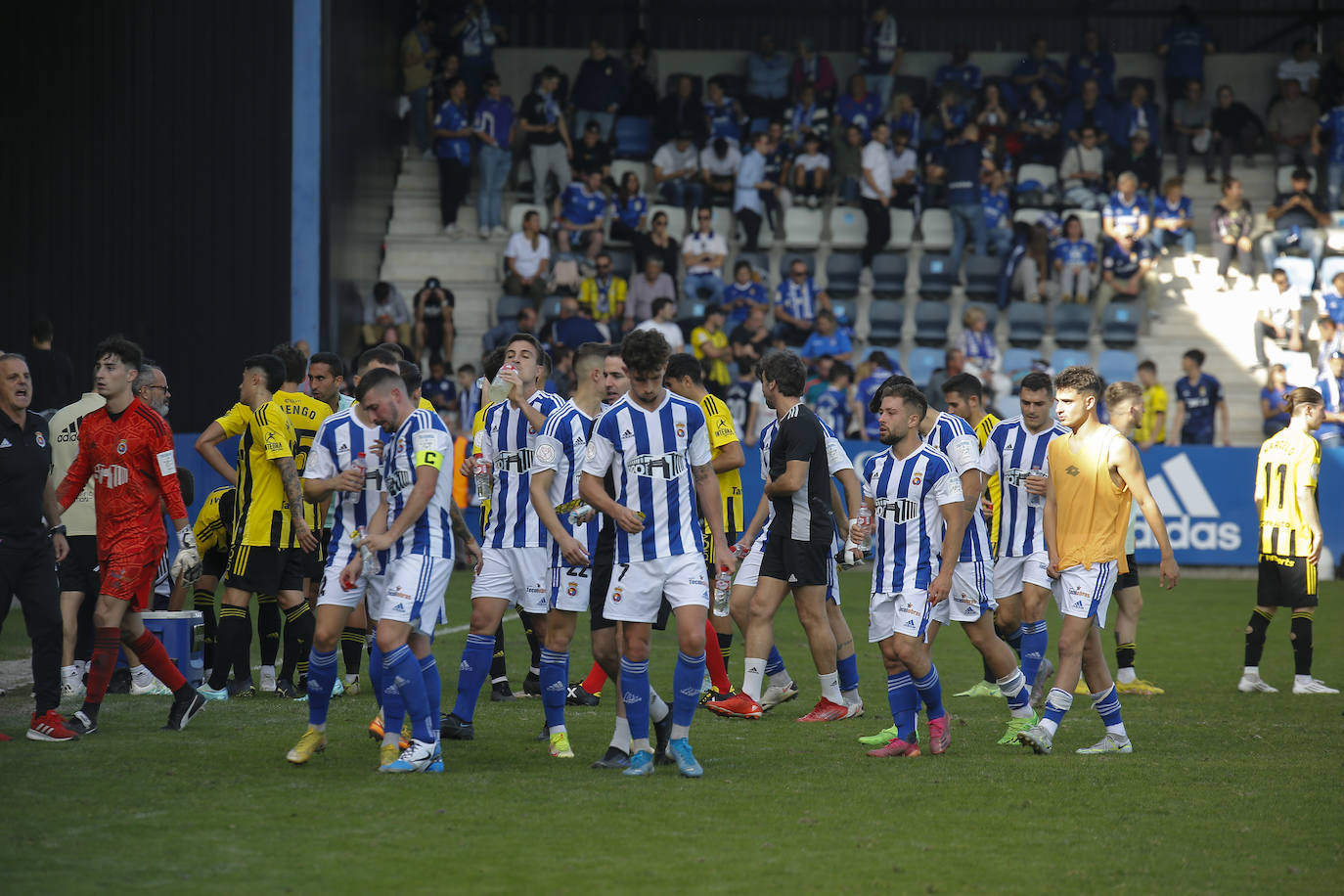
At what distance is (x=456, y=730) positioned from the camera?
25.5 feet

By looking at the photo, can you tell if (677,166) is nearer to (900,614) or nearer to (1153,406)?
(1153,406)

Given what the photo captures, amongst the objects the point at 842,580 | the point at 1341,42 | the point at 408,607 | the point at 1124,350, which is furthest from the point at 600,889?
the point at 1341,42

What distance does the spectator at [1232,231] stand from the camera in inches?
891

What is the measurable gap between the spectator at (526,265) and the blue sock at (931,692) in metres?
14.3

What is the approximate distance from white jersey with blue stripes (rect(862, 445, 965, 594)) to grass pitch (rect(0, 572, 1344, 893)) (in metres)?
0.97

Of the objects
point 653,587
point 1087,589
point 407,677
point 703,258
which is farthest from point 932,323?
point 407,677

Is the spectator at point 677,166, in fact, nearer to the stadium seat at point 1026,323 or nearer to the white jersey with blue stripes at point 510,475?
the stadium seat at point 1026,323

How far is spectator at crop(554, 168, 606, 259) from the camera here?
70.8 feet

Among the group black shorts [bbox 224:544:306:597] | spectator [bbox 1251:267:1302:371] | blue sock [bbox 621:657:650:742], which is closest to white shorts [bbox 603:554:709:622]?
blue sock [bbox 621:657:650:742]

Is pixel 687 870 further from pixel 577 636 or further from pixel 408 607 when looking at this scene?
pixel 577 636

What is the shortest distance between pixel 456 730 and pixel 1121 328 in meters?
16.7

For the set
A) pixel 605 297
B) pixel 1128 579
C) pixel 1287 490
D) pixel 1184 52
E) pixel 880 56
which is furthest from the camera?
pixel 1184 52

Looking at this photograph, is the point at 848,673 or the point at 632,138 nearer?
the point at 848,673

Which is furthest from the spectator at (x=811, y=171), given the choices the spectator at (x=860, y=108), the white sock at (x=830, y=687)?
the white sock at (x=830, y=687)
